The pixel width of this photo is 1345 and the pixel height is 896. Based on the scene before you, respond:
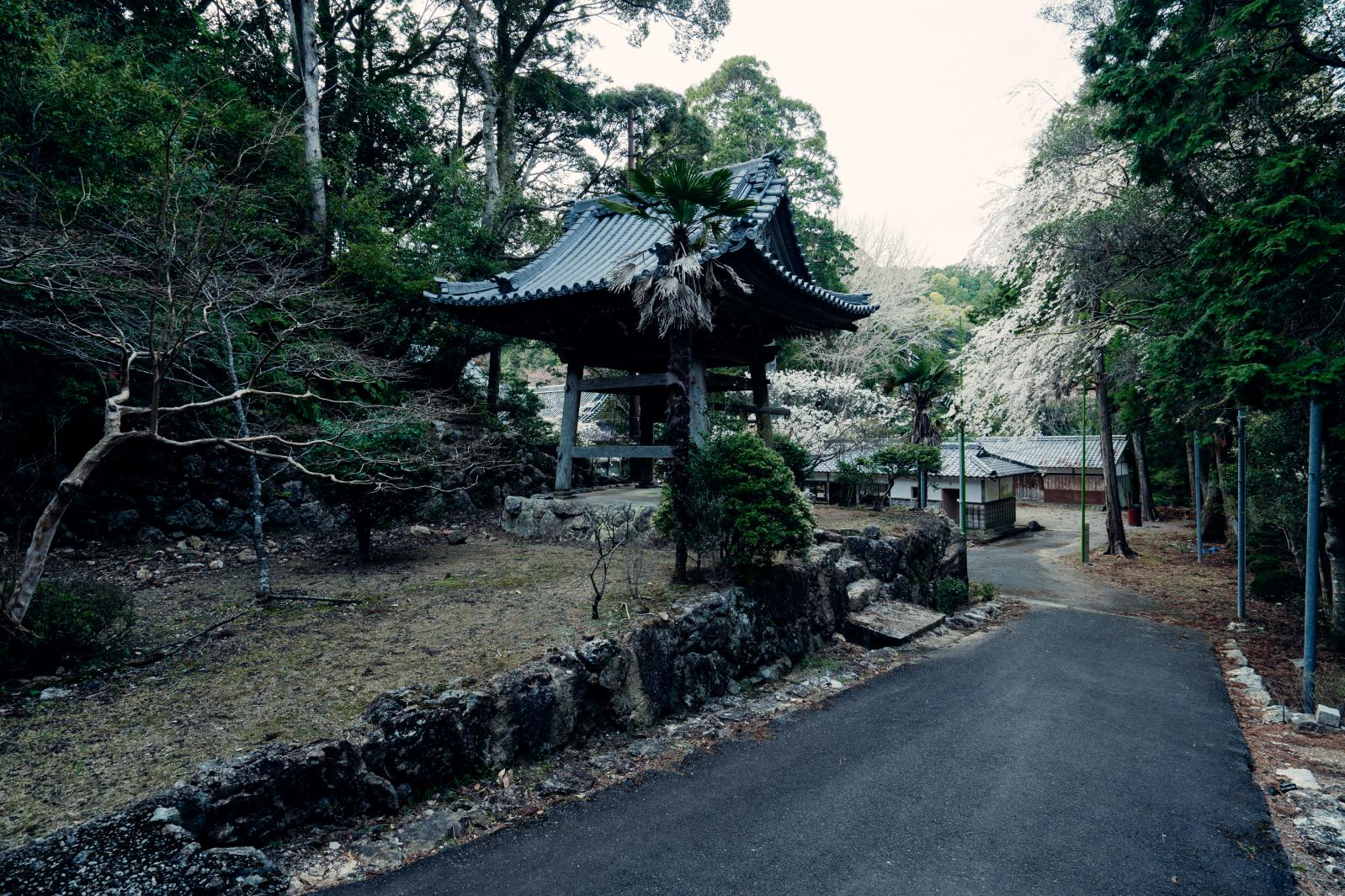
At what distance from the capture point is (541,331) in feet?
34.4

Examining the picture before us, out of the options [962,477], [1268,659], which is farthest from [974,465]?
[1268,659]

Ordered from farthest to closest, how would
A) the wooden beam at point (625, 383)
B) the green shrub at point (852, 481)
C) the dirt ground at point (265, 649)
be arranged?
the green shrub at point (852, 481) → the wooden beam at point (625, 383) → the dirt ground at point (265, 649)

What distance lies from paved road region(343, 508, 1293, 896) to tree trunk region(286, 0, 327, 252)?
38.3 feet

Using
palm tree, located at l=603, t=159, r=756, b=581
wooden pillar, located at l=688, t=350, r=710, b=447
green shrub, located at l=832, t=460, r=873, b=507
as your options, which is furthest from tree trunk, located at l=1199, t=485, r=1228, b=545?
palm tree, located at l=603, t=159, r=756, b=581

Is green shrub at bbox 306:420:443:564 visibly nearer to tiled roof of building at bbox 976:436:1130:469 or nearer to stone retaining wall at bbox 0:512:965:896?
stone retaining wall at bbox 0:512:965:896

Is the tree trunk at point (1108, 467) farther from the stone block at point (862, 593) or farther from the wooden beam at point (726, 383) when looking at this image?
the stone block at point (862, 593)

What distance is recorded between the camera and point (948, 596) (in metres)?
11.6

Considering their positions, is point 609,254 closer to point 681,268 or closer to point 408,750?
point 681,268

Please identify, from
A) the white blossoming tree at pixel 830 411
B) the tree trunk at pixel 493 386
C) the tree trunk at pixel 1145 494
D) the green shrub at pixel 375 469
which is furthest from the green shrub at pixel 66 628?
the tree trunk at pixel 1145 494

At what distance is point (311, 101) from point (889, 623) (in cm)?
1475

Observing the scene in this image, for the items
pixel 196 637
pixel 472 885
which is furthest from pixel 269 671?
pixel 472 885

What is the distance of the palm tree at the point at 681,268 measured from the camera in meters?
6.60

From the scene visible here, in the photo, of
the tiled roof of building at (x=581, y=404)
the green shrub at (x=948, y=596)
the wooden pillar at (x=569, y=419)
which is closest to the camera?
the wooden pillar at (x=569, y=419)

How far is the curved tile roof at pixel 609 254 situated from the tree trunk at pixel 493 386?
15.4 feet
